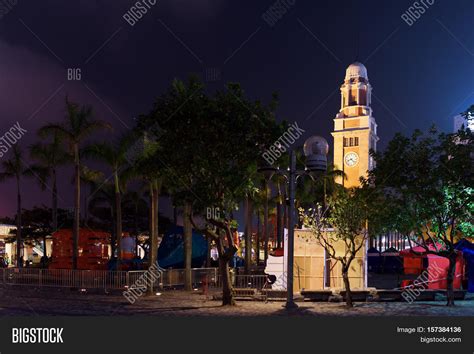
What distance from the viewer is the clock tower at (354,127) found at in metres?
85.2

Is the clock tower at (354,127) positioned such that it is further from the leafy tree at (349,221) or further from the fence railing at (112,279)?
the leafy tree at (349,221)

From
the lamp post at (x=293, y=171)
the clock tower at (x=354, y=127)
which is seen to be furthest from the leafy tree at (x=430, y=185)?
the clock tower at (x=354, y=127)

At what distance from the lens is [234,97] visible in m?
22.5

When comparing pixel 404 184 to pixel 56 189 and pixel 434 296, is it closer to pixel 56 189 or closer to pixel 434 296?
pixel 434 296

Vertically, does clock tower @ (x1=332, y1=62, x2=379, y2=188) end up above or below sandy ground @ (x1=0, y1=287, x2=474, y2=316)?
above

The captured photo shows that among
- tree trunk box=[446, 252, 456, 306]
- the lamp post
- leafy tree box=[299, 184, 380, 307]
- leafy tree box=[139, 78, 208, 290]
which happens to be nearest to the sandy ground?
tree trunk box=[446, 252, 456, 306]

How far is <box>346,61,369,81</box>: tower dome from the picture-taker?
85.6 m

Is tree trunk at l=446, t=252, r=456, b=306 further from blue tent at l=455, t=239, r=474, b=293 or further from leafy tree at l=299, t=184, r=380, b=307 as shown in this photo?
blue tent at l=455, t=239, r=474, b=293

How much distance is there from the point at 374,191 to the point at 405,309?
5185mm

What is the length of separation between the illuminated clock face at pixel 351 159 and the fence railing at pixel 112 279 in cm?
5329

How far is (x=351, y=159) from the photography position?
86.2 m

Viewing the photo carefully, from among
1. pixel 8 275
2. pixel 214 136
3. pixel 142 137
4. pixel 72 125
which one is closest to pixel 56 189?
pixel 8 275

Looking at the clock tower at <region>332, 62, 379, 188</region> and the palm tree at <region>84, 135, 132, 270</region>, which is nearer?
the palm tree at <region>84, 135, 132, 270</region>

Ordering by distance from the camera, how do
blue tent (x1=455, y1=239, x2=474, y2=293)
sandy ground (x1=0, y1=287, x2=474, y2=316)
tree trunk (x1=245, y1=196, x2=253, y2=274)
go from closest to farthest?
1. sandy ground (x1=0, y1=287, x2=474, y2=316)
2. blue tent (x1=455, y1=239, x2=474, y2=293)
3. tree trunk (x1=245, y1=196, x2=253, y2=274)
